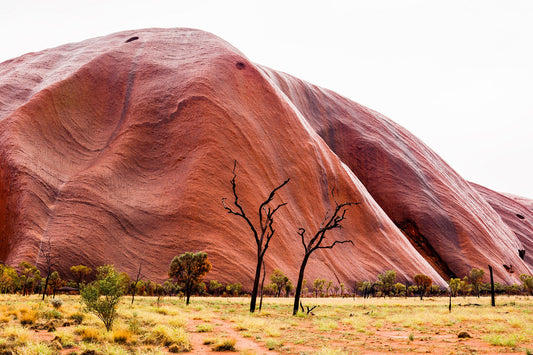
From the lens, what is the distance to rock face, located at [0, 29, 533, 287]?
153 ft

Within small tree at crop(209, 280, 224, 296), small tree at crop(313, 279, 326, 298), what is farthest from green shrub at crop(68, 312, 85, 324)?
small tree at crop(313, 279, 326, 298)

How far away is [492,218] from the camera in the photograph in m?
94.1

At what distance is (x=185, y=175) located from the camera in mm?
52406

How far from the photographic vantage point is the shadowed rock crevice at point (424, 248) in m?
72.2

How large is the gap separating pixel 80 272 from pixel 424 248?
198 feet

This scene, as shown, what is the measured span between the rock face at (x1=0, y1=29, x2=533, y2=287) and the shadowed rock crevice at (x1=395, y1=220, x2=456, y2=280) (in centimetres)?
20

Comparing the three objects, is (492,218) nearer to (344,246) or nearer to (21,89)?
(344,246)

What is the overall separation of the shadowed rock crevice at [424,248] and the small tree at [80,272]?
57418mm

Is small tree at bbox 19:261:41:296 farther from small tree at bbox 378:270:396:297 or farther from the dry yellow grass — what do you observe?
small tree at bbox 378:270:396:297

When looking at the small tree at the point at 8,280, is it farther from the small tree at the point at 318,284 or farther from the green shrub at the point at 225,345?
the small tree at the point at 318,284

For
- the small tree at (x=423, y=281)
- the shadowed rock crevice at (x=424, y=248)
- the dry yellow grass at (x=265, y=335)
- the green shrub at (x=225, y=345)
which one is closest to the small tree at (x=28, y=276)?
the dry yellow grass at (x=265, y=335)

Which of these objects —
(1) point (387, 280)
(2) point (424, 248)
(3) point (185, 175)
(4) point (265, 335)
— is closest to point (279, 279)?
(1) point (387, 280)

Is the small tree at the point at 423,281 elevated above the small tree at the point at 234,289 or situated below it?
above

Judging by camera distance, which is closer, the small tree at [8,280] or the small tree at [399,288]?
the small tree at [8,280]
